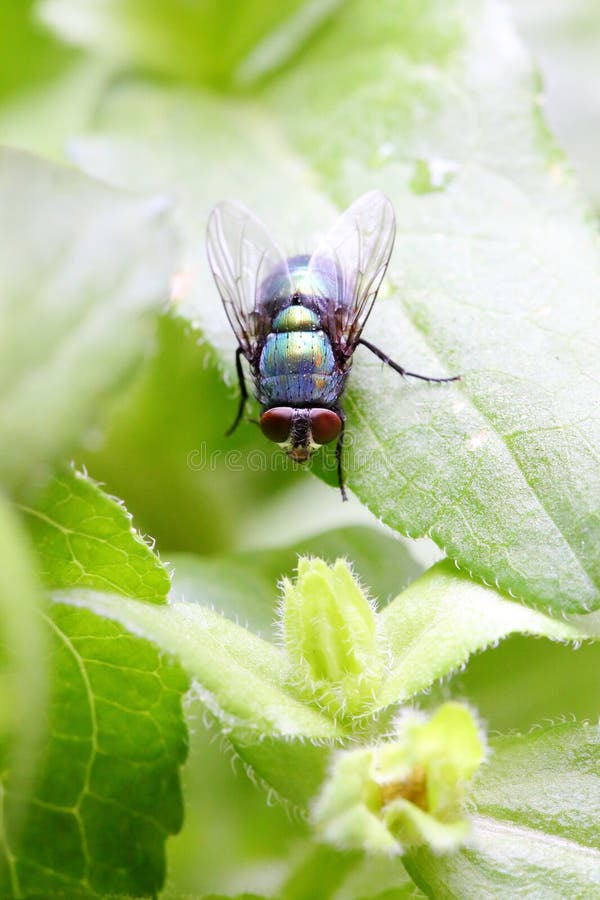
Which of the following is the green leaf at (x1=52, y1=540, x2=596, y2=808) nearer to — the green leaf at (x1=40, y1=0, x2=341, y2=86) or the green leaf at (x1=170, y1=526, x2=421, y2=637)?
the green leaf at (x1=170, y1=526, x2=421, y2=637)

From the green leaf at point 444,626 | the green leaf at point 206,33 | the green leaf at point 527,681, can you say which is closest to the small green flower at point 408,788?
the green leaf at point 444,626

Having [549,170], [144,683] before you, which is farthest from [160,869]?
[549,170]

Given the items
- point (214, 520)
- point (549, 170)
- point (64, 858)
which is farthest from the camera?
point (214, 520)

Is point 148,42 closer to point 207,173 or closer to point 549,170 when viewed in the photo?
point 207,173

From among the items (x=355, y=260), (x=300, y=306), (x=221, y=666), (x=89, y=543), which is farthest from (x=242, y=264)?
(x=221, y=666)

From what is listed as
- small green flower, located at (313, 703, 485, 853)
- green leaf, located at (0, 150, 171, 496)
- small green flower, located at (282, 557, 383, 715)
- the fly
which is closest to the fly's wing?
the fly

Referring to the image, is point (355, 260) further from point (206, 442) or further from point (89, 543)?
point (89, 543)

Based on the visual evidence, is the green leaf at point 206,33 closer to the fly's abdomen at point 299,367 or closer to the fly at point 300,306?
the fly at point 300,306
